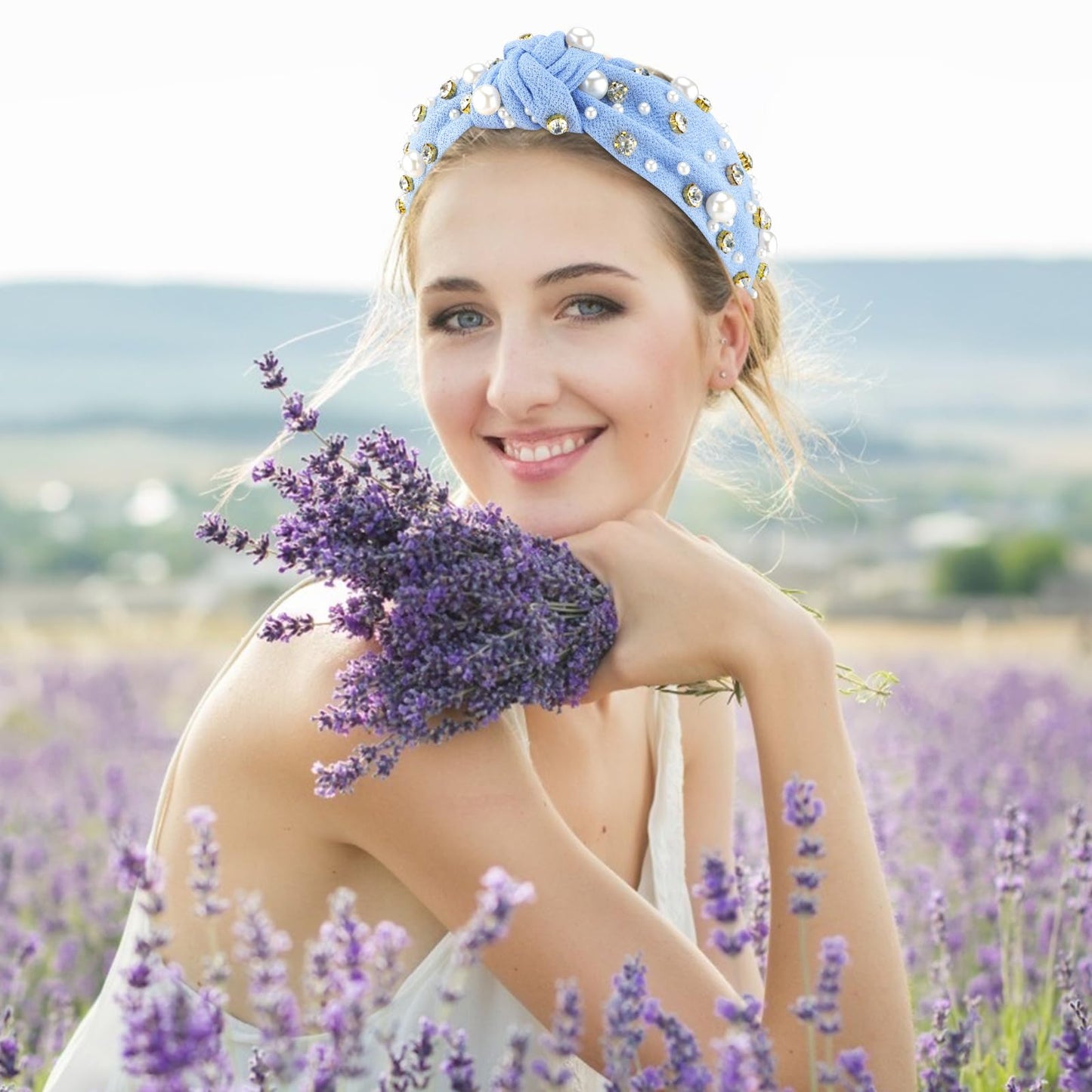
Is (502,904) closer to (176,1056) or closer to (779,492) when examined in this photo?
(176,1056)

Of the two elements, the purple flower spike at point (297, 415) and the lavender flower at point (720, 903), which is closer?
the lavender flower at point (720, 903)

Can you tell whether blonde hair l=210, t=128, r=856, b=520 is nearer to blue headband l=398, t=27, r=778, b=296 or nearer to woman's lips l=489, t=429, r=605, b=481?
blue headband l=398, t=27, r=778, b=296

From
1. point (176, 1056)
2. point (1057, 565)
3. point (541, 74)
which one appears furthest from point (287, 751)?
point (1057, 565)

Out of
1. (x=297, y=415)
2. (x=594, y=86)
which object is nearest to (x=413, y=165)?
(x=594, y=86)

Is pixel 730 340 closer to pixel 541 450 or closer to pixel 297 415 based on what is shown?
pixel 541 450

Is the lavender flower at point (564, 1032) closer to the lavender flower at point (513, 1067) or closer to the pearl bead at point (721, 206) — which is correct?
the lavender flower at point (513, 1067)

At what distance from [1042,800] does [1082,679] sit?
10.8 ft

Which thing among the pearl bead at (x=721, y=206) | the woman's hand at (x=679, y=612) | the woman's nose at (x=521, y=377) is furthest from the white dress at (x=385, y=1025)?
the pearl bead at (x=721, y=206)

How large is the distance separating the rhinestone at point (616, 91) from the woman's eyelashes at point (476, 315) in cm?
36

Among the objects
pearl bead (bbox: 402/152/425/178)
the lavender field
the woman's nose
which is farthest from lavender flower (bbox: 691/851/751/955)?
pearl bead (bbox: 402/152/425/178)

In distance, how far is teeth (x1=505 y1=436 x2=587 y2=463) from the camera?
8.00 ft

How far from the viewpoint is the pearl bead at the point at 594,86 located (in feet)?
8.36

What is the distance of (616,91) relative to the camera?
258cm

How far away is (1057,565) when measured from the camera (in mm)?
21922
